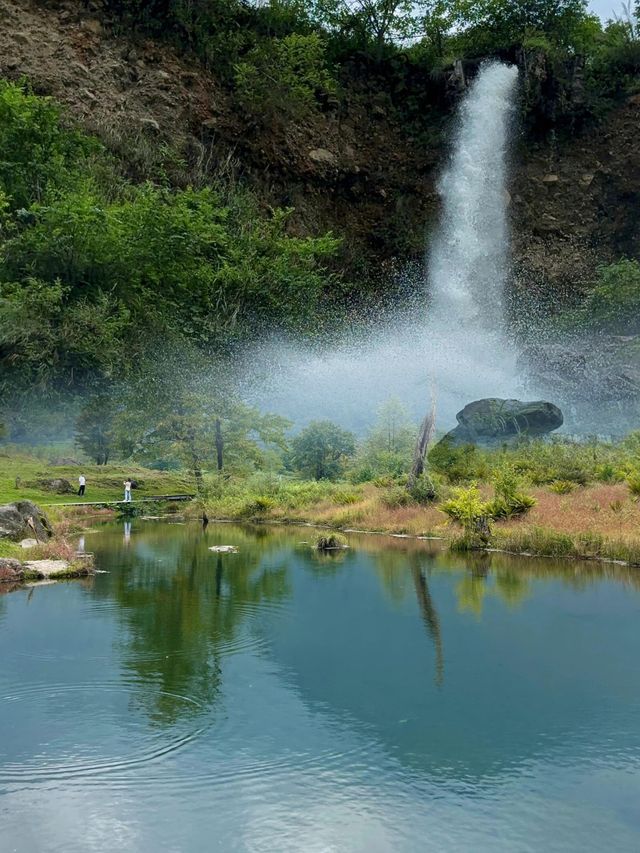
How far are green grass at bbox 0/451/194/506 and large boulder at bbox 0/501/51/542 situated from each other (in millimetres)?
16758

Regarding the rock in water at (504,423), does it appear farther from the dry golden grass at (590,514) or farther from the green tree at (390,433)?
the green tree at (390,433)

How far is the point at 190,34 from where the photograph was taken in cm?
3931

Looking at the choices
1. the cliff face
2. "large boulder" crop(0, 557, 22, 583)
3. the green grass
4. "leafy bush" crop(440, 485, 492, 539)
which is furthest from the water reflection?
the cliff face

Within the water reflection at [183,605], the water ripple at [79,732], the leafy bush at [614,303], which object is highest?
the leafy bush at [614,303]

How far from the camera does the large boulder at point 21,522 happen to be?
18.5m

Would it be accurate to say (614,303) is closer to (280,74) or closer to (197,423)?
(280,74)

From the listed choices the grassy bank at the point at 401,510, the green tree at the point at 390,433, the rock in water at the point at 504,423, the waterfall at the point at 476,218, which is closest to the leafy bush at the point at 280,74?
the waterfall at the point at 476,218

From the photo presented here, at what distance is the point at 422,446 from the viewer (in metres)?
29.9

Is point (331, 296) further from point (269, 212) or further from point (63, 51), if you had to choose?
point (63, 51)

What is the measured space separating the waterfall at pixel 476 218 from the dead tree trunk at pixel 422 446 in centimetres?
1494

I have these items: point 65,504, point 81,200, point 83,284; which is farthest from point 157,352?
point 65,504

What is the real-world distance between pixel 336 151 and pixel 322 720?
3744cm

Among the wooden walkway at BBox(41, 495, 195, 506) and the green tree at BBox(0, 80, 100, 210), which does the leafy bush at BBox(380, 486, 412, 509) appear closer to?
the wooden walkway at BBox(41, 495, 195, 506)

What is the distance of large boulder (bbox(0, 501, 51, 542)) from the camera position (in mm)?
18453
